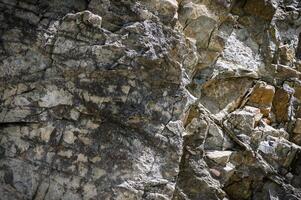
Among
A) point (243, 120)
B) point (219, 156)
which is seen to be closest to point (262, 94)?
point (243, 120)

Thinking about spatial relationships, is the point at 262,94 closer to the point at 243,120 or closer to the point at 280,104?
the point at 280,104

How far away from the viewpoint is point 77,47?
35.1ft

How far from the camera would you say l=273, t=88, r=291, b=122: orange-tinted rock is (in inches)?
637

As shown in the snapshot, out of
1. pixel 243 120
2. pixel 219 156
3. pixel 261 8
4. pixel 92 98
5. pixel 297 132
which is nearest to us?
pixel 92 98

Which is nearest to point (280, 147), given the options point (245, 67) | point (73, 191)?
point (245, 67)

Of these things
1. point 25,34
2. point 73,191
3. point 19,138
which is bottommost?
point 73,191

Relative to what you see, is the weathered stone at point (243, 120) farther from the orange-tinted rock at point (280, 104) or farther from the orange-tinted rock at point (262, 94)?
the orange-tinted rock at point (280, 104)

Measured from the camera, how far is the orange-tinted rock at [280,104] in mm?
16172

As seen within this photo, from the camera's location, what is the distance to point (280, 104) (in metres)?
16.2

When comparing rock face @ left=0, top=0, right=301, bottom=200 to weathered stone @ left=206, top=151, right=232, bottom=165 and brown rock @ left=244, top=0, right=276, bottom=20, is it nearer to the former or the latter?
weathered stone @ left=206, top=151, right=232, bottom=165

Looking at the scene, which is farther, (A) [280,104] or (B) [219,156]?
(A) [280,104]

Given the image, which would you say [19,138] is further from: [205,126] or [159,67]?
[205,126]

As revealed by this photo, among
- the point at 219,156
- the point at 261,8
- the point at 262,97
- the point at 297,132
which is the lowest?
the point at 219,156

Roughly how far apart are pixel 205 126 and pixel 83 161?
5223mm
